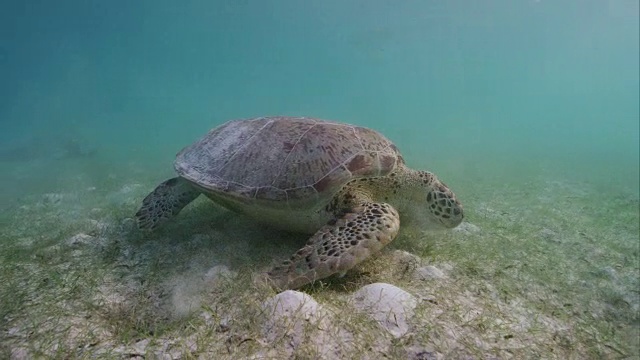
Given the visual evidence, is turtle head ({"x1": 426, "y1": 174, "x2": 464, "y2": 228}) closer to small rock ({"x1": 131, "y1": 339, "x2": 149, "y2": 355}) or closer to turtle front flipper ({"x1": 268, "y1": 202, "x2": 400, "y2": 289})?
turtle front flipper ({"x1": 268, "y1": 202, "x2": 400, "y2": 289})

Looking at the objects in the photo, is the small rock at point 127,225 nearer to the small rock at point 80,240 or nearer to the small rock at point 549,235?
the small rock at point 80,240

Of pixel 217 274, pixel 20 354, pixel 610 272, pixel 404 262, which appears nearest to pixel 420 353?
pixel 404 262

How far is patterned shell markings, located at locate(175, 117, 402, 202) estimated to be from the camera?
3.38 meters

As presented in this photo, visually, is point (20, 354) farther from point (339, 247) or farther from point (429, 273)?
point (429, 273)

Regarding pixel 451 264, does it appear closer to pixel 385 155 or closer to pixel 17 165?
pixel 385 155

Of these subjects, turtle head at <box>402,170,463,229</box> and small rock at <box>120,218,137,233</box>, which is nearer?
turtle head at <box>402,170,463,229</box>

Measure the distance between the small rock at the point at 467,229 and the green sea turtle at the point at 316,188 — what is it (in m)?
0.71

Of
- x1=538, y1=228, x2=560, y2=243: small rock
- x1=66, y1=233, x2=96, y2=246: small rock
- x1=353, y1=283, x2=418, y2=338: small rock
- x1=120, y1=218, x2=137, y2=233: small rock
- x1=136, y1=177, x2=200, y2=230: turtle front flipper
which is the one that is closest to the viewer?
x1=353, y1=283, x2=418, y2=338: small rock

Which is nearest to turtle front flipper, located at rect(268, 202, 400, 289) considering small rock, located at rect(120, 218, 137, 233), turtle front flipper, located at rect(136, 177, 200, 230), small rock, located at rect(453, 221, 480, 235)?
small rock, located at rect(453, 221, 480, 235)

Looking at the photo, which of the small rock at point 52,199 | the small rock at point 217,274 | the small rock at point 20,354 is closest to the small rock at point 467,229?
the small rock at point 217,274

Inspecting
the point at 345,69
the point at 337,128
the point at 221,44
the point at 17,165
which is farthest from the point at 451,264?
the point at 345,69

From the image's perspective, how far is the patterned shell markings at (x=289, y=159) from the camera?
3379mm

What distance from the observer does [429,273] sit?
3.00 metres

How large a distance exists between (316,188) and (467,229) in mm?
2555
